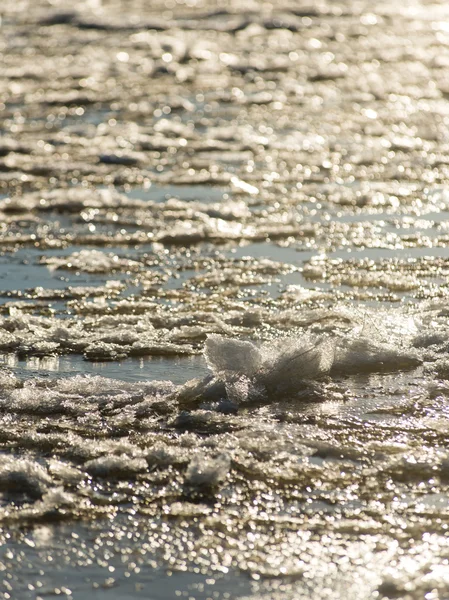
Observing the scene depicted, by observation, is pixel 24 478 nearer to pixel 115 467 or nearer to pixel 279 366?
pixel 115 467

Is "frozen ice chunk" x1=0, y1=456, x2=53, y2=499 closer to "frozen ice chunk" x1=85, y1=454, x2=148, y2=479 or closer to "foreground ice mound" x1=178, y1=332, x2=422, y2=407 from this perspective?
"frozen ice chunk" x1=85, y1=454, x2=148, y2=479

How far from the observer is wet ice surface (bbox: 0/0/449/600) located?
2.75 m

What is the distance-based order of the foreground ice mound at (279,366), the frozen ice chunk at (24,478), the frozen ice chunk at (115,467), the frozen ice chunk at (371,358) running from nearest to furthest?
the frozen ice chunk at (24,478) < the frozen ice chunk at (115,467) < the foreground ice mound at (279,366) < the frozen ice chunk at (371,358)

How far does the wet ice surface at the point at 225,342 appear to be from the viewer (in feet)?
9.02

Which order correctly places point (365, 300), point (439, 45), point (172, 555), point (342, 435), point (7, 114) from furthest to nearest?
point (439, 45), point (7, 114), point (365, 300), point (342, 435), point (172, 555)

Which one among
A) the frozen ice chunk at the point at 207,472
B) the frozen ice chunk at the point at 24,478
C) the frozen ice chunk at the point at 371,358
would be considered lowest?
the frozen ice chunk at the point at 24,478

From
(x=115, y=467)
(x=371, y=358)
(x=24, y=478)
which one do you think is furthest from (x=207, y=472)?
(x=371, y=358)

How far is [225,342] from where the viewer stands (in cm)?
390

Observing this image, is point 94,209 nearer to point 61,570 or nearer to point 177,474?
point 177,474

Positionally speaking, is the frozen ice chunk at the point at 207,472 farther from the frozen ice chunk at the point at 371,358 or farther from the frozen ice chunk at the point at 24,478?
the frozen ice chunk at the point at 371,358

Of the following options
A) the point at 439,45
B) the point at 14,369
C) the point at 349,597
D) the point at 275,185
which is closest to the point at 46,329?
the point at 14,369

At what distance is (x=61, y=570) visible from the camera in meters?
2.64

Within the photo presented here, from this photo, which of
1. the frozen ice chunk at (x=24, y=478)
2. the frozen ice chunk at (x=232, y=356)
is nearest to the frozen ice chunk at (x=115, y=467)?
the frozen ice chunk at (x=24, y=478)

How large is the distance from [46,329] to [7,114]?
5.61 meters
